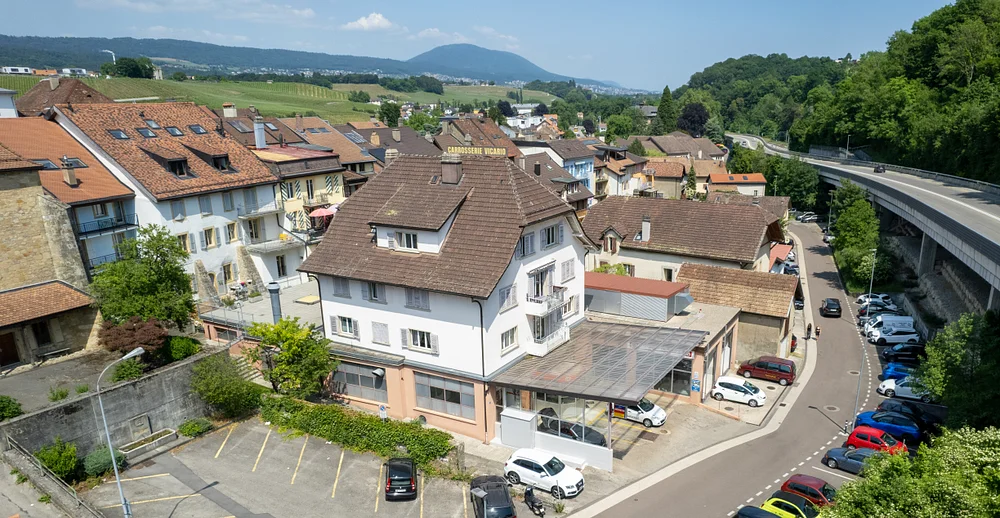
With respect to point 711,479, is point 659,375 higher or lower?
higher

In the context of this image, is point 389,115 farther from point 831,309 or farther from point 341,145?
point 831,309

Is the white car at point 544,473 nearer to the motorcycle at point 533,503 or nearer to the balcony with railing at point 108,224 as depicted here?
the motorcycle at point 533,503

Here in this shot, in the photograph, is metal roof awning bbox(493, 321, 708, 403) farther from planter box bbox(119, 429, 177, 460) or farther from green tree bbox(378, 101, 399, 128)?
green tree bbox(378, 101, 399, 128)

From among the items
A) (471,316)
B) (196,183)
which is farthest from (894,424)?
(196,183)

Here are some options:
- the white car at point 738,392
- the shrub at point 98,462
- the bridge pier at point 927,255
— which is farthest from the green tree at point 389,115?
the shrub at point 98,462

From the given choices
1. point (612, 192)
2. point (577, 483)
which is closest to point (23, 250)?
point (577, 483)

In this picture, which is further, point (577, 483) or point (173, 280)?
point (173, 280)

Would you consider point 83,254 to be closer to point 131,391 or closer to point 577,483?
point 131,391
